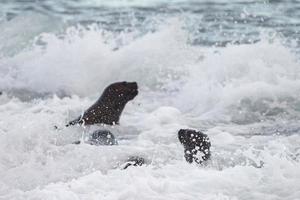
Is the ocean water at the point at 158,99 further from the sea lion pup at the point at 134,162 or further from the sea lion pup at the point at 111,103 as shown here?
the sea lion pup at the point at 111,103

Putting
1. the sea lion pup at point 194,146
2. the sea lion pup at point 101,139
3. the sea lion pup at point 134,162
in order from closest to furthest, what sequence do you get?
the sea lion pup at point 134,162
the sea lion pup at point 194,146
the sea lion pup at point 101,139

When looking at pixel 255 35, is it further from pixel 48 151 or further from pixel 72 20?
pixel 48 151

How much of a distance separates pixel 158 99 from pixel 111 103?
6.17 feet

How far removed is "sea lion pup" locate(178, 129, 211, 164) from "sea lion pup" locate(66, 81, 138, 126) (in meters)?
1.69

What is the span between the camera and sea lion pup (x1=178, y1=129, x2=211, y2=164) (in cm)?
694

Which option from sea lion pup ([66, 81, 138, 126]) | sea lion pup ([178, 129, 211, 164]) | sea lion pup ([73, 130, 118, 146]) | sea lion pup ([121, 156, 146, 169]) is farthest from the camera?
sea lion pup ([66, 81, 138, 126])

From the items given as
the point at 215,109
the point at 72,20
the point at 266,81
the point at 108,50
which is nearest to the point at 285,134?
the point at 215,109

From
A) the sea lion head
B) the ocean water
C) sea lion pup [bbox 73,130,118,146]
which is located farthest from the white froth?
the sea lion head

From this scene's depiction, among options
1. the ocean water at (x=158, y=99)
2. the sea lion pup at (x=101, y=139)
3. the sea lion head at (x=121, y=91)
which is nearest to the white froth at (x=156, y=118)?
the ocean water at (x=158, y=99)

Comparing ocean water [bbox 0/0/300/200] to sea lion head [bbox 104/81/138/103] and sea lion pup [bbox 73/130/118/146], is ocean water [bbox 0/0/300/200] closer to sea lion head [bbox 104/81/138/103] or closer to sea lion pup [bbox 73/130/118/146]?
sea lion pup [bbox 73/130/118/146]

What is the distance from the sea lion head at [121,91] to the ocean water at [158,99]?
1.15 ft

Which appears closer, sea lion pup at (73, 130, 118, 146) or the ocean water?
the ocean water

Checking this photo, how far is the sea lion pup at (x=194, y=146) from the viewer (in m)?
6.94

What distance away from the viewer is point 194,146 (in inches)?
283
